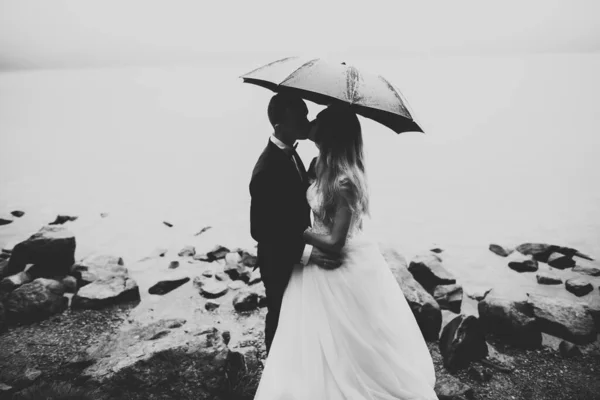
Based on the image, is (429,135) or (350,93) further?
(429,135)

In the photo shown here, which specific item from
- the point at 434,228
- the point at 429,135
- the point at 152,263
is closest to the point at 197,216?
the point at 152,263

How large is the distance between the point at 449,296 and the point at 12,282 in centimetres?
652

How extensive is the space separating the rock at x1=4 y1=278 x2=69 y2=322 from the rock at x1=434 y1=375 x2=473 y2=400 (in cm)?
491

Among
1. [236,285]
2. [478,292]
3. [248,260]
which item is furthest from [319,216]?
[478,292]

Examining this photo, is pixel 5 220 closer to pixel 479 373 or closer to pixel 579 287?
pixel 479 373

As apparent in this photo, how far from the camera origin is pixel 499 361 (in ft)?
12.7

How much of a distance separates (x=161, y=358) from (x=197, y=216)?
636cm

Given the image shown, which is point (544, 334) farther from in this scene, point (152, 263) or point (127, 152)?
point (127, 152)

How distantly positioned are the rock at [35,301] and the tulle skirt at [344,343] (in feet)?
12.4

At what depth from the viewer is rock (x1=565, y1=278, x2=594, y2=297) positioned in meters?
5.36

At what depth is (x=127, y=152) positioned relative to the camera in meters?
16.5

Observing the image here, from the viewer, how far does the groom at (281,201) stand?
266cm

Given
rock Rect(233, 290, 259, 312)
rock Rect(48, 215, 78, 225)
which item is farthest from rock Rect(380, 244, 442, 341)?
rock Rect(48, 215, 78, 225)

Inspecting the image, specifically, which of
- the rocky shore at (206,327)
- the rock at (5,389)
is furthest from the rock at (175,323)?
the rock at (5,389)
